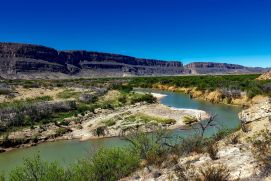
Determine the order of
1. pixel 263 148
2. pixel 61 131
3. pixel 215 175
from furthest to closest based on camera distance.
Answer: pixel 61 131 → pixel 263 148 → pixel 215 175

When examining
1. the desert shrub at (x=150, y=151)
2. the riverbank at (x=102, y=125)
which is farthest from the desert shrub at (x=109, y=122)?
the desert shrub at (x=150, y=151)

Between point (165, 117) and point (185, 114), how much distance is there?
3.36 metres

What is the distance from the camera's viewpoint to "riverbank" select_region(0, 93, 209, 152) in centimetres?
3747

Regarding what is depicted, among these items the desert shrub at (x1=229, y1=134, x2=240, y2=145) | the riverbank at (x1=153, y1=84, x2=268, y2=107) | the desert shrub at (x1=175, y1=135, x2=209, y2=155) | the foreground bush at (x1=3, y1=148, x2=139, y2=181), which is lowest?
the riverbank at (x1=153, y1=84, x2=268, y2=107)

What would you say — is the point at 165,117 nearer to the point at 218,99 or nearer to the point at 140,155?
the point at 218,99

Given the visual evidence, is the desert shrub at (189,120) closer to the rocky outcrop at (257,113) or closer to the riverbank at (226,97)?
the riverbank at (226,97)

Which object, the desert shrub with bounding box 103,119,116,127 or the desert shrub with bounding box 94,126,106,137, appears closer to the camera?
the desert shrub with bounding box 94,126,106,137

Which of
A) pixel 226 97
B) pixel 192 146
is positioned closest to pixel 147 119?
pixel 226 97

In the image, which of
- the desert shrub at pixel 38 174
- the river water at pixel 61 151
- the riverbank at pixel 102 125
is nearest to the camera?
the desert shrub at pixel 38 174

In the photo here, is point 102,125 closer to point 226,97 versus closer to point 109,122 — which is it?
point 109,122

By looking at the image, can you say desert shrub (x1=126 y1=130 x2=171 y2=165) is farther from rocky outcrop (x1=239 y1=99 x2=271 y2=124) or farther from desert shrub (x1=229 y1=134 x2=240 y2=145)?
rocky outcrop (x1=239 y1=99 x2=271 y2=124)

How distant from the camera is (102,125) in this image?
137ft

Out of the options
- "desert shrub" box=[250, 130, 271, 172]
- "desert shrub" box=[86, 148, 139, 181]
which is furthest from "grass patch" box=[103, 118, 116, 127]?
"desert shrub" box=[250, 130, 271, 172]

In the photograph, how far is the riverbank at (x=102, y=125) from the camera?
37469 mm
